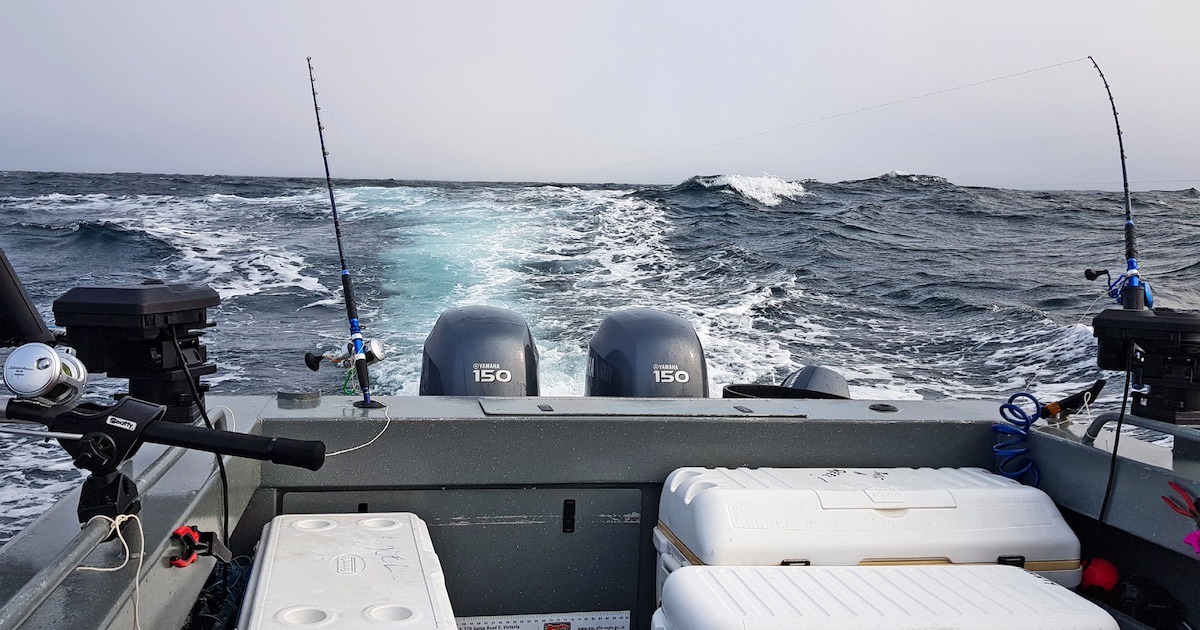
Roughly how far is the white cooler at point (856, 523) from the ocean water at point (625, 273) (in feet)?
6.49

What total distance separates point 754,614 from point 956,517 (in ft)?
2.26

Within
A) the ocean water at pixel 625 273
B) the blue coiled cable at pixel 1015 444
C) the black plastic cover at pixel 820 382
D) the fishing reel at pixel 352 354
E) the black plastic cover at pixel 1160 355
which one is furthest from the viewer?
the ocean water at pixel 625 273

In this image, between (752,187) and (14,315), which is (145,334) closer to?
(14,315)

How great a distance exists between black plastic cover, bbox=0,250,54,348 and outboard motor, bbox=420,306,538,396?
5.30 feet

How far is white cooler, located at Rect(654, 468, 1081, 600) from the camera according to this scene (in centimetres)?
195

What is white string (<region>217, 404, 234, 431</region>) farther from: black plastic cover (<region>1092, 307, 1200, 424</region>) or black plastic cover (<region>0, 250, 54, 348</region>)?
black plastic cover (<region>1092, 307, 1200, 424</region>)

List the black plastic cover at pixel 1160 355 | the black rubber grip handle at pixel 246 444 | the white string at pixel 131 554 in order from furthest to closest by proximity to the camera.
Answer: the black plastic cover at pixel 1160 355 < the white string at pixel 131 554 < the black rubber grip handle at pixel 246 444

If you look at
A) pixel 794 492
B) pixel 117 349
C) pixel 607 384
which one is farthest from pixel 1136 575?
pixel 117 349

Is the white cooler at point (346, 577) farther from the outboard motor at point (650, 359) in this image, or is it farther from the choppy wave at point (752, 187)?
the choppy wave at point (752, 187)

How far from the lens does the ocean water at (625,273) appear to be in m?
6.76

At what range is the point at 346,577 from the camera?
167cm

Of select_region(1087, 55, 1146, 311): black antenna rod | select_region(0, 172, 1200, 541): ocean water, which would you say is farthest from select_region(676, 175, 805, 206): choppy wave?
select_region(1087, 55, 1146, 311): black antenna rod

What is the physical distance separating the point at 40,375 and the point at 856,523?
5.09ft

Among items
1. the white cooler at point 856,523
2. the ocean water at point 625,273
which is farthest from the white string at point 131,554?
the ocean water at point 625,273
